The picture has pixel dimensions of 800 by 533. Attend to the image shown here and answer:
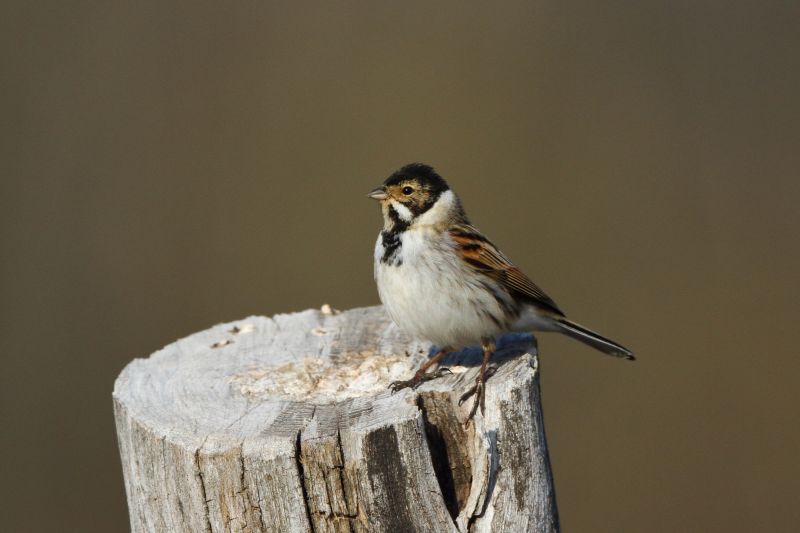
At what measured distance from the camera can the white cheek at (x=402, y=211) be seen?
4406 millimetres

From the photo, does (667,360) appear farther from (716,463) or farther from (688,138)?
(688,138)

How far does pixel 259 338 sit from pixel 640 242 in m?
4.55

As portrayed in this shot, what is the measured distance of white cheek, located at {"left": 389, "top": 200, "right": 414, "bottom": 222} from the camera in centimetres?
441

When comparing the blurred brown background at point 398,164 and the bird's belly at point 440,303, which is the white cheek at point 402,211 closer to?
the bird's belly at point 440,303

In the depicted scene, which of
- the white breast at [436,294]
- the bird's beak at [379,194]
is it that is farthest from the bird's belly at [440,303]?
the bird's beak at [379,194]

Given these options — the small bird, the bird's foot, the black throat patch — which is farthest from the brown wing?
the bird's foot

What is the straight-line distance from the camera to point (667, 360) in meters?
7.45

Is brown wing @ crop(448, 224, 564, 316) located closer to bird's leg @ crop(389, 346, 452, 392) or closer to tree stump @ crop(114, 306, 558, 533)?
bird's leg @ crop(389, 346, 452, 392)

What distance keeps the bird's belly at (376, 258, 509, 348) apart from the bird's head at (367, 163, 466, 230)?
0.87 feet

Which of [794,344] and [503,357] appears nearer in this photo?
[503,357]

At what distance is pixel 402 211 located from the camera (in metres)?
4.41

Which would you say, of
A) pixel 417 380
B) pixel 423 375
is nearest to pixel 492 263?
pixel 423 375

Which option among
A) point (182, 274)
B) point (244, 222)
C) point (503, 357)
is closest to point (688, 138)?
point (244, 222)

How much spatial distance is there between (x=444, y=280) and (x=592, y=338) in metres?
0.84
